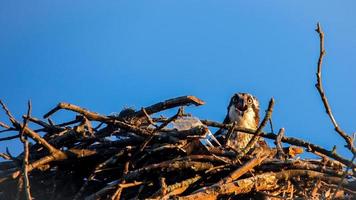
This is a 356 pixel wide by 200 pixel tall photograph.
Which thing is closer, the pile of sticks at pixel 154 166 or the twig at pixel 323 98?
the twig at pixel 323 98

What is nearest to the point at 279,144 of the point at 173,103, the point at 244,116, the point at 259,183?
the point at 259,183

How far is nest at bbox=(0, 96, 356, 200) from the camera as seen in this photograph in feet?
10.5

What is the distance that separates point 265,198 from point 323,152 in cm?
46

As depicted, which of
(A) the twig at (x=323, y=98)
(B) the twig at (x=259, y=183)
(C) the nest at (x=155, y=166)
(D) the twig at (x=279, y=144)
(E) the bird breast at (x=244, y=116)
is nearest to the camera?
(A) the twig at (x=323, y=98)

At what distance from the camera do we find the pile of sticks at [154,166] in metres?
3.18

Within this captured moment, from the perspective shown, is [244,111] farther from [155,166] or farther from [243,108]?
[155,166]

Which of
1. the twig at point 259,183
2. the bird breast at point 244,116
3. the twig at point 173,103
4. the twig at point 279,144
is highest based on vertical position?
the bird breast at point 244,116

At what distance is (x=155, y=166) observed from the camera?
10.4 feet

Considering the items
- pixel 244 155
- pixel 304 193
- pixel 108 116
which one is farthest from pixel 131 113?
pixel 304 193

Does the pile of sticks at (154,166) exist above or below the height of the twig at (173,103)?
below

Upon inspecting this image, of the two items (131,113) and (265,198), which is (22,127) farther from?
(265,198)

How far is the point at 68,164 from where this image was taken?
11.2ft

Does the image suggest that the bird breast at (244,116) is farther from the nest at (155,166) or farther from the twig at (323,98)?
the twig at (323,98)

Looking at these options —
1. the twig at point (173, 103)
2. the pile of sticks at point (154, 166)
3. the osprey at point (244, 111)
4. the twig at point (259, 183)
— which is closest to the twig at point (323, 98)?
the pile of sticks at point (154, 166)
